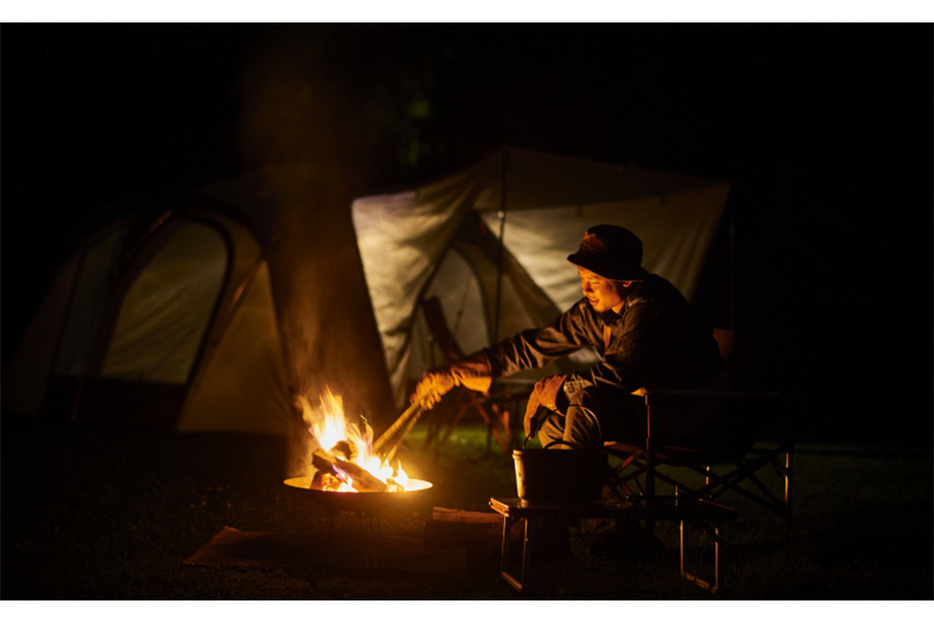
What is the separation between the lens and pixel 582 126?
1133 centimetres

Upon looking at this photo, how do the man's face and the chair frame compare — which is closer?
the chair frame

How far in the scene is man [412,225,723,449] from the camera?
104 inches

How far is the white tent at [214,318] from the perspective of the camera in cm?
441

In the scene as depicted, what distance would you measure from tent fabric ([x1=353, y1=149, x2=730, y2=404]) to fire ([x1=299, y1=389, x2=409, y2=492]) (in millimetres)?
1127

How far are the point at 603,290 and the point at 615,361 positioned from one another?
0.98ft

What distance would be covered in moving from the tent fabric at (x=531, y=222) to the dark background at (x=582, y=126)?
0.61 feet

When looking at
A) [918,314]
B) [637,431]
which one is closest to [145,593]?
[637,431]

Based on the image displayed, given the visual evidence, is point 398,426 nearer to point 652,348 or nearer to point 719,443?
point 652,348

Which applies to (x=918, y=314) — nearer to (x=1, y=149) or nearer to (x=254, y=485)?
(x=254, y=485)

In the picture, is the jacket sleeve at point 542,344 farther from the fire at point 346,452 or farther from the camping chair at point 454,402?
the camping chair at point 454,402

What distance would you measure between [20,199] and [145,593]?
10.5 m

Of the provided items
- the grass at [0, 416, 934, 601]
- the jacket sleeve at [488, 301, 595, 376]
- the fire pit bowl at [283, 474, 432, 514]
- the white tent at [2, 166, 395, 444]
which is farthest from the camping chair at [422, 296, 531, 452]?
the fire pit bowl at [283, 474, 432, 514]

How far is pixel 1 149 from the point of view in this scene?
929cm

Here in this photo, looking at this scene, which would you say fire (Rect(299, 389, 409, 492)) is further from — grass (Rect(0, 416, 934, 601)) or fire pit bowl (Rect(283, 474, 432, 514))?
grass (Rect(0, 416, 934, 601))
